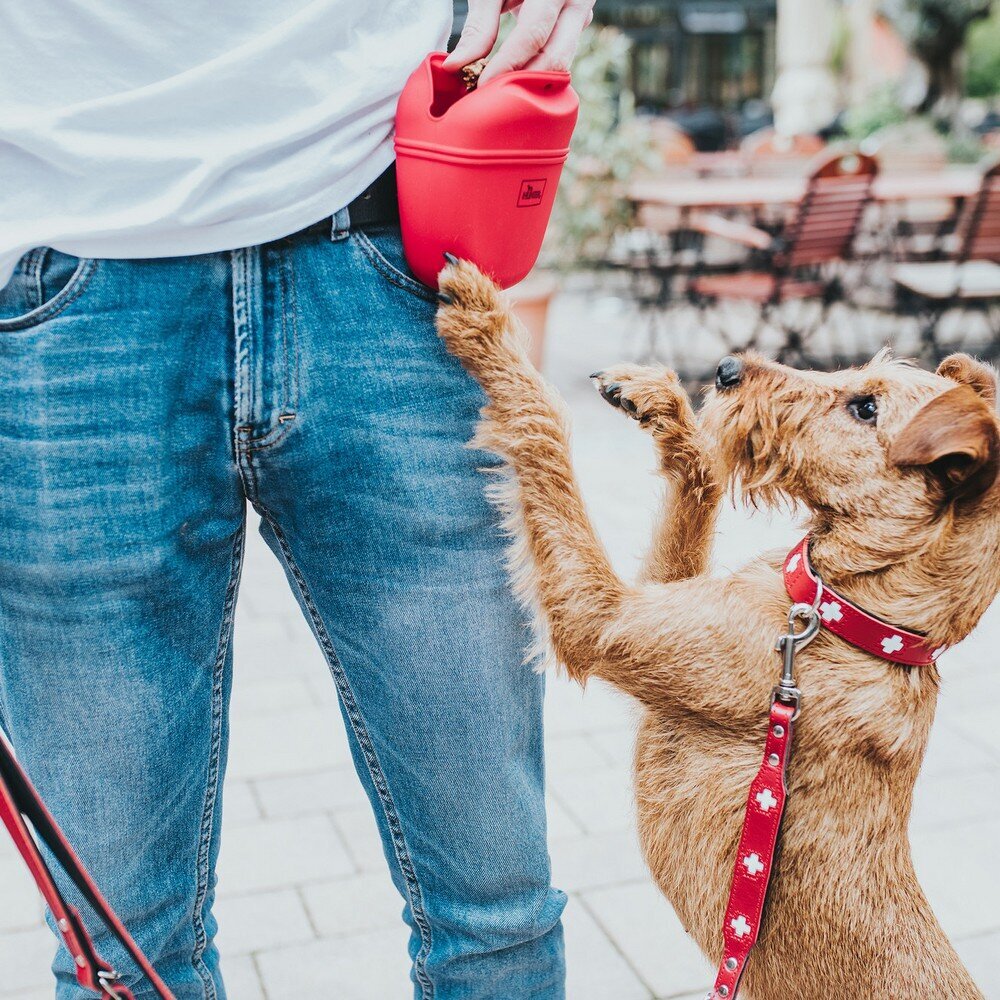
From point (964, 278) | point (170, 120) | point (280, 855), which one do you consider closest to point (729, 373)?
point (170, 120)

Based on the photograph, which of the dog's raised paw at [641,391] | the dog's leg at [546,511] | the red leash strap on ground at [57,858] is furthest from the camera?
the dog's raised paw at [641,391]

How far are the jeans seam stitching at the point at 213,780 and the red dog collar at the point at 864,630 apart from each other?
83 cm

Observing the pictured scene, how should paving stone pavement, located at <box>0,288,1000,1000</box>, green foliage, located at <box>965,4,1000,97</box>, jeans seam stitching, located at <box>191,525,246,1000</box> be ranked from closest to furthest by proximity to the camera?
jeans seam stitching, located at <box>191,525,246,1000</box> → paving stone pavement, located at <box>0,288,1000,1000</box> → green foliage, located at <box>965,4,1000,97</box>

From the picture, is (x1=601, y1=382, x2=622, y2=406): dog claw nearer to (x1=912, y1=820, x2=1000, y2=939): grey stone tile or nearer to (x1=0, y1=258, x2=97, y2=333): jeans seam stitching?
(x1=0, y1=258, x2=97, y2=333): jeans seam stitching

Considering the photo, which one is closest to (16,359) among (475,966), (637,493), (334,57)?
(334,57)

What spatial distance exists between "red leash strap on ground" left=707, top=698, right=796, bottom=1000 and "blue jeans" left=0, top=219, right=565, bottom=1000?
0.83ft

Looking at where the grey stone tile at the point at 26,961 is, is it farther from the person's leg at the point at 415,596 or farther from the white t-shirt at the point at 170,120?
the white t-shirt at the point at 170,120

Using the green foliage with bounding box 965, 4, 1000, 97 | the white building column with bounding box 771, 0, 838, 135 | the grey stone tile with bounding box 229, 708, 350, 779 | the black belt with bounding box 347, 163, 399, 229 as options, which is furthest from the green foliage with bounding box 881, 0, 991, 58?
the black belt with bounding box 347, 163, 399, 229

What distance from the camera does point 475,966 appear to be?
1.58 metres

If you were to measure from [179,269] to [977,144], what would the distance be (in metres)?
14.6

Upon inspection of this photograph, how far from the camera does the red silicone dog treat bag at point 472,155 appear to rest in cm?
137

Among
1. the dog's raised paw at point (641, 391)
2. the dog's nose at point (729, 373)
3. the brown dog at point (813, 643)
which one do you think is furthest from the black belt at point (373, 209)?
the dog's nose at point (729, 373)

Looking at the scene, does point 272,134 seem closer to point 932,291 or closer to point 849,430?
point 849,430

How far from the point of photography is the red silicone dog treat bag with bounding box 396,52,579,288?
1.37 metres
